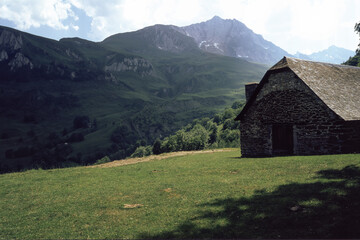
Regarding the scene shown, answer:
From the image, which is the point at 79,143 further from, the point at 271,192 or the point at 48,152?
the point at 271,192

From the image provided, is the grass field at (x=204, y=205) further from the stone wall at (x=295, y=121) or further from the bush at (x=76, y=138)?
the bush at (x=76, y=138)

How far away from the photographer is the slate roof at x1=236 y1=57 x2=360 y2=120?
68.6ft

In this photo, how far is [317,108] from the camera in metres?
21.1

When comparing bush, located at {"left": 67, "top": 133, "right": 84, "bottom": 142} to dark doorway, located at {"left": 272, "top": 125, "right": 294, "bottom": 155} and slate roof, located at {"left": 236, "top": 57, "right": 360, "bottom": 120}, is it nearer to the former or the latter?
slate roof, located at {"left": 236, "top": 57, "right": 360, "bottom": 120}

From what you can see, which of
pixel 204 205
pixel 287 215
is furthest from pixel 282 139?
pixel 287 215

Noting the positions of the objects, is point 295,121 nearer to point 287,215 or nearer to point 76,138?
point 287,215

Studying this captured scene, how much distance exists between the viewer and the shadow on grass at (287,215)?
24.4ft

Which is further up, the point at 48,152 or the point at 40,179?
the point at 40,179

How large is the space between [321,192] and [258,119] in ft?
49.5

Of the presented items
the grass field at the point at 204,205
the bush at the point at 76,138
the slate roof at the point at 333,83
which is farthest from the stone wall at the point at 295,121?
the bush at the point at 76,138

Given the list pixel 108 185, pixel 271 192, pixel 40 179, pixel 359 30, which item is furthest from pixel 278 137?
pixel 359 30

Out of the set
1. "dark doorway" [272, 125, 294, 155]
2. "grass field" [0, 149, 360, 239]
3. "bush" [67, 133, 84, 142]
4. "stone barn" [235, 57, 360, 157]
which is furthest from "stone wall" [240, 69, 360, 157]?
"bush" [67, 133, 84, 142]

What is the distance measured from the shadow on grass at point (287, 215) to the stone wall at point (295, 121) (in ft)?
32.7

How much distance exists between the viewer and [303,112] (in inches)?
858
